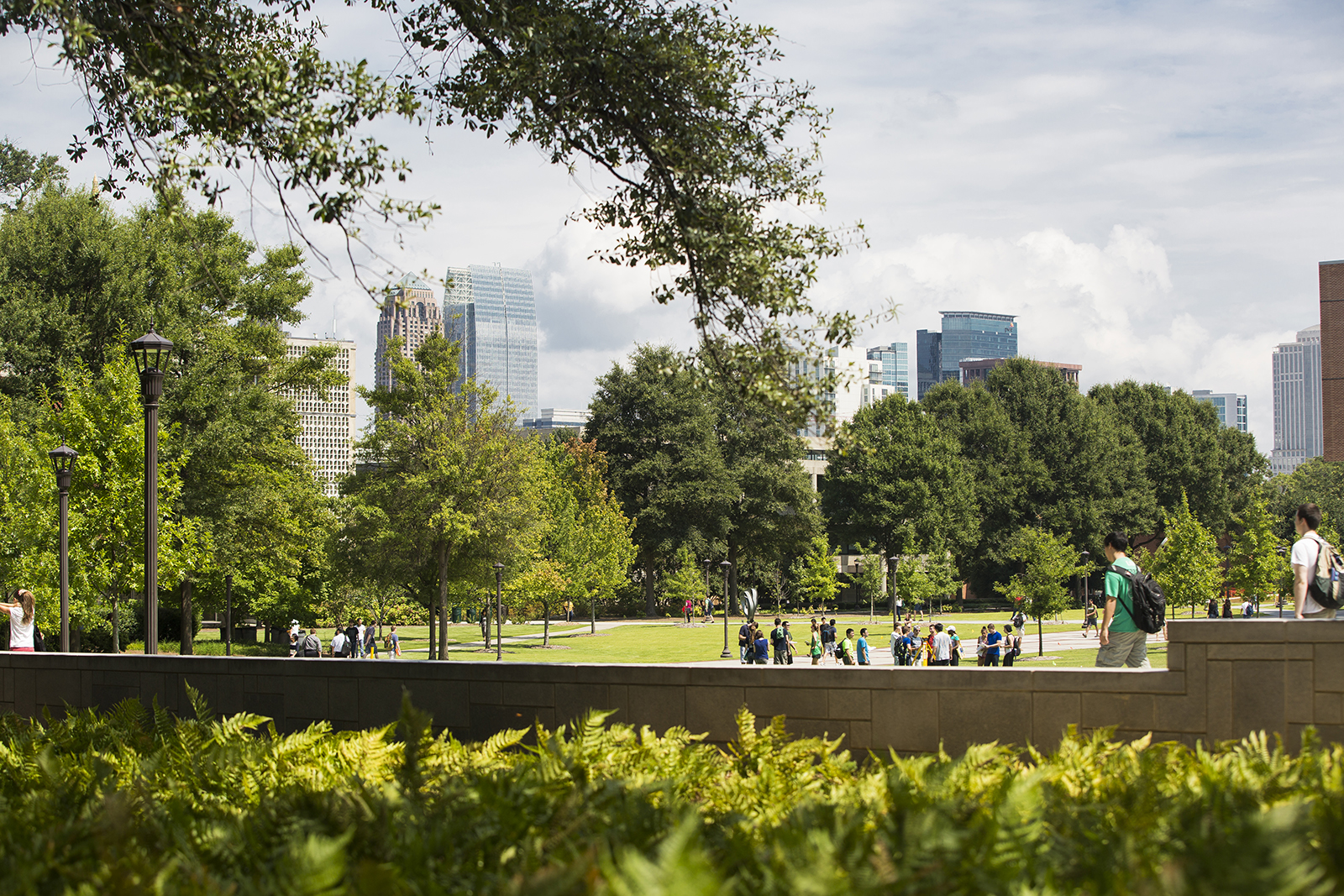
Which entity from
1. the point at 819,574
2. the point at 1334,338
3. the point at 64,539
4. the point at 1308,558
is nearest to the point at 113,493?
the point at 64,539

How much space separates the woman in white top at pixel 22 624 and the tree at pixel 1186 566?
4429 centimetres

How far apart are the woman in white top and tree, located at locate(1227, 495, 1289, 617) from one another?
50.6 meters

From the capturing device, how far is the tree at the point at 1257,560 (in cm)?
5075

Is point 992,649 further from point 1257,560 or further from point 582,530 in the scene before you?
point 1257,560

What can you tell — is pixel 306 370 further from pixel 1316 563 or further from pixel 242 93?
pixel 1316 563

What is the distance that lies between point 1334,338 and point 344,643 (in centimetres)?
5669

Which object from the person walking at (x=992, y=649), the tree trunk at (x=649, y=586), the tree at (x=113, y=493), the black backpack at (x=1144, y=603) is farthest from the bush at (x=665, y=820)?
the tree trunk at (x=649, y=586)

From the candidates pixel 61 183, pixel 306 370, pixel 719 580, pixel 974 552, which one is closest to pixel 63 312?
pixel 306 370

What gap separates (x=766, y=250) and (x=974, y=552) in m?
69.0

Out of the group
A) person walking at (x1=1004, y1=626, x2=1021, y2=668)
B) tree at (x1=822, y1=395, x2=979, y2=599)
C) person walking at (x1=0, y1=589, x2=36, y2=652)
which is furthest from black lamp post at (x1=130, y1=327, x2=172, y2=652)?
tree at (x1=822, y1=395, x2=979, y2=599)

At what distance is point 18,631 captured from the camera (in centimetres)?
1248

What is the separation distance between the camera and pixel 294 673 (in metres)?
8.41

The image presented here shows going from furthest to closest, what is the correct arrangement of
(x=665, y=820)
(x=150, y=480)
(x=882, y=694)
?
1. (x=150, y=480)
2. (x=882, y=694)
3. (x=665, y=820)

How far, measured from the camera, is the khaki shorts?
26.3 feet
